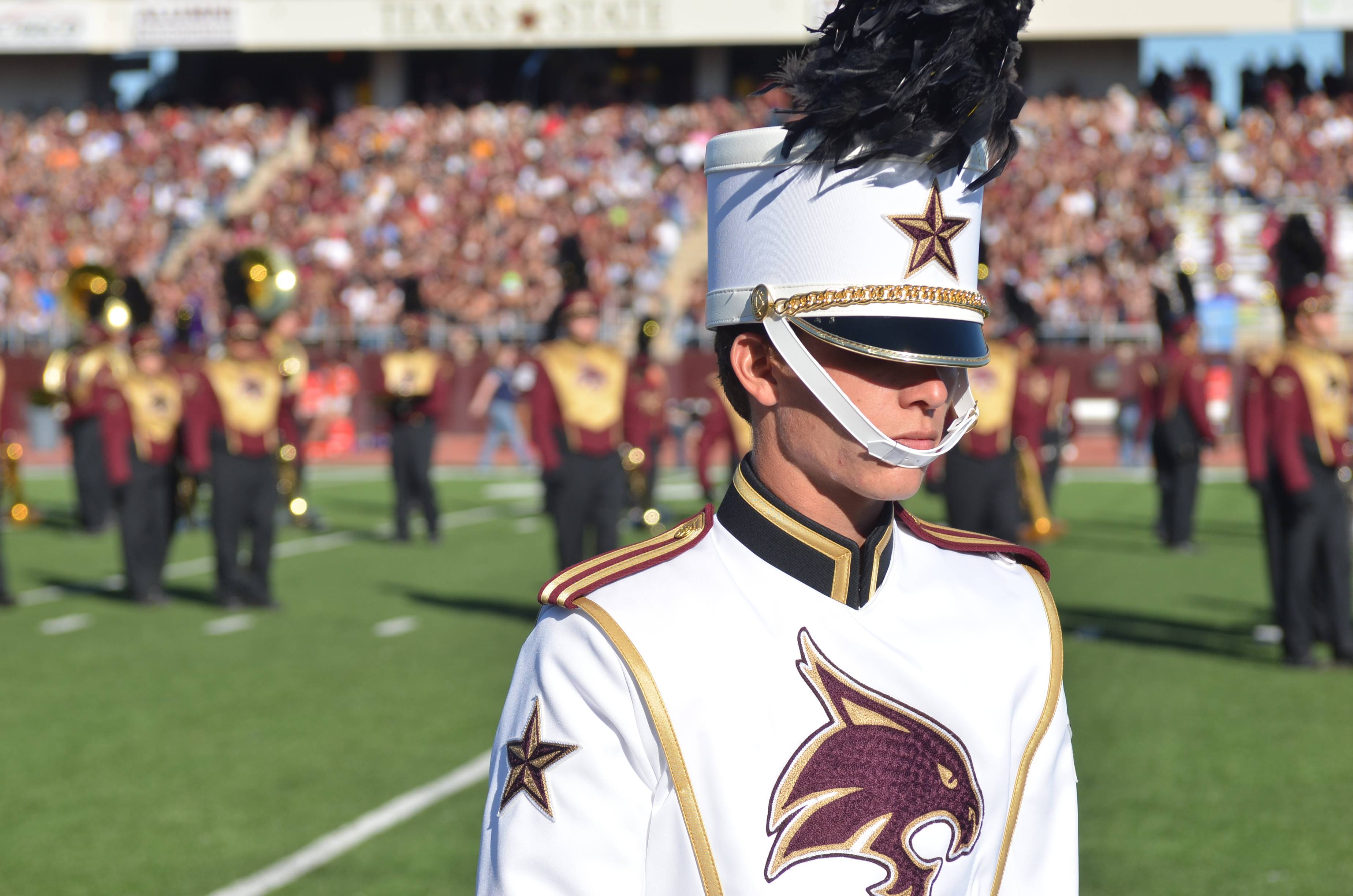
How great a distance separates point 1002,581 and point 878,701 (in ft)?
1.08

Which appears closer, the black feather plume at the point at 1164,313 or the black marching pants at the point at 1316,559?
the black marching pants at the point at 1316,559

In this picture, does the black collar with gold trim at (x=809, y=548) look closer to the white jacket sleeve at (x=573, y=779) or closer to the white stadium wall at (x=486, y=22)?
the white jacket sleeve at (x=573, y=779)

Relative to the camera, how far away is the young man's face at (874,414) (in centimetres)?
194

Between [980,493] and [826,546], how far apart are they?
26.2 feet

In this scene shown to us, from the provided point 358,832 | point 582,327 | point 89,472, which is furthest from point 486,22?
point 358,832

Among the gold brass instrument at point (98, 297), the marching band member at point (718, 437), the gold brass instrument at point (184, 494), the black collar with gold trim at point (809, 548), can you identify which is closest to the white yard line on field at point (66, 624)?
the gold brass instrument at point (184, 494)

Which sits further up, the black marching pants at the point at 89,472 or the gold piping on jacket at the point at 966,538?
the gold piping on jacket at the point at 966,538

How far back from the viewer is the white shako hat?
188 cm

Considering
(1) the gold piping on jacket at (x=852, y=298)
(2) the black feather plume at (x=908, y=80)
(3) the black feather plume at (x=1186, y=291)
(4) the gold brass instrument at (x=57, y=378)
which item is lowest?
(4) the gold brass instrument at (x=57, y=378)

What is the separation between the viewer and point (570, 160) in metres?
33.4

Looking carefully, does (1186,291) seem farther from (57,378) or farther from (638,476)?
(57,378)

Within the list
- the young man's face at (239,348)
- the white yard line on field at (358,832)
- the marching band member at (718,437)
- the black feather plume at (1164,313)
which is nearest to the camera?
the white yard line on field at (358,832)

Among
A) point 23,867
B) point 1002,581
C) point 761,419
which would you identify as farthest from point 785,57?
point 23,867

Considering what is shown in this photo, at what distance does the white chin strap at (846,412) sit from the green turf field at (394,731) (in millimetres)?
3621
